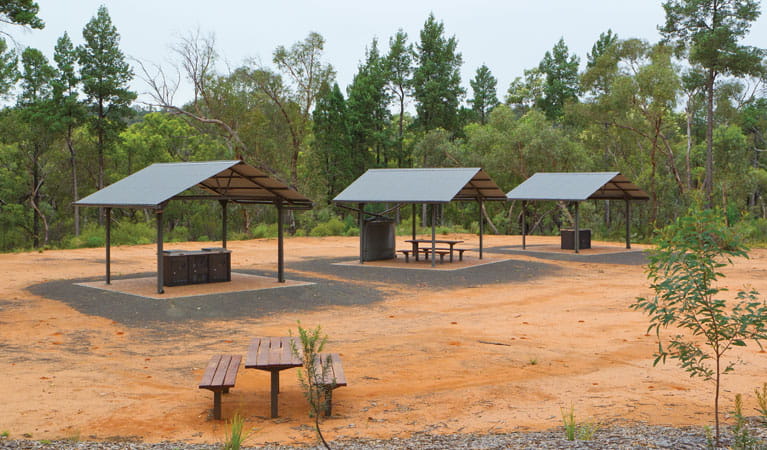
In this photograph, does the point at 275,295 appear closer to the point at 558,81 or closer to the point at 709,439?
the point at 709,439

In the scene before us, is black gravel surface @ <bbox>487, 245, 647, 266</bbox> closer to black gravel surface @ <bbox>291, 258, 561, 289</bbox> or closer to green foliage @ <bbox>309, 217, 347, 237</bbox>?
black gravel surface @ <bbox>291, 258, 561, 289</bbox>

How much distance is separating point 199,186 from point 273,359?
29.3 ft

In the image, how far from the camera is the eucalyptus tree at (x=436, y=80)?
163 ft

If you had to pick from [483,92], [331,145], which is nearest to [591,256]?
[331,145]

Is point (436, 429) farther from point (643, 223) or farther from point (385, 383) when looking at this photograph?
point (643, 223)

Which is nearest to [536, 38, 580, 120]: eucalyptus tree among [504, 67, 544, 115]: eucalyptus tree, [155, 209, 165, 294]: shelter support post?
[504, 67, 544, 115]: eucalyptus tree

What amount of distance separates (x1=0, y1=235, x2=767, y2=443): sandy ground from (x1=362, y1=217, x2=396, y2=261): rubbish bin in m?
6.85

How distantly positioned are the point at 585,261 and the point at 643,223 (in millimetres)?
17087

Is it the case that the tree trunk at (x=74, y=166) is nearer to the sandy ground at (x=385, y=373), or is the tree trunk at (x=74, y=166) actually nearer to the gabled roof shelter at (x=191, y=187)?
the gabled roof shelter at (x=191, y=187)

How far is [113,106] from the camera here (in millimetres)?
38125

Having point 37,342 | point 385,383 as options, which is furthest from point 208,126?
point 385,383

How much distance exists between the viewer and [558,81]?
180 ft

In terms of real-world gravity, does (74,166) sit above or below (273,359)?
above

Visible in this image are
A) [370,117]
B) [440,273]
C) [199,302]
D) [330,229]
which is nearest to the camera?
[199,302]
